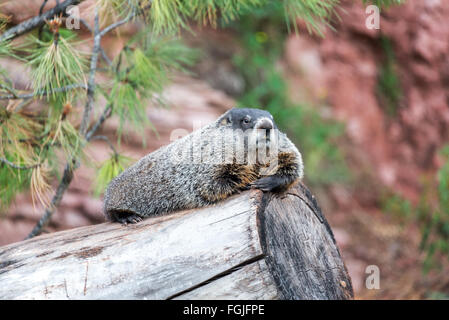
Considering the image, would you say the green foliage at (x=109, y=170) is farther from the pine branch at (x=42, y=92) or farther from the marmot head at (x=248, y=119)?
the marmot head at (x=248, y=119)

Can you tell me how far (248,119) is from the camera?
129 inches

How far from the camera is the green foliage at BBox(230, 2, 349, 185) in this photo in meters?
8.67

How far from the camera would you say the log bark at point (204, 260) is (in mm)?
2549

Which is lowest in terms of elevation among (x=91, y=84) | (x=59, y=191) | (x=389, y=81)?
(x=389, y=81)

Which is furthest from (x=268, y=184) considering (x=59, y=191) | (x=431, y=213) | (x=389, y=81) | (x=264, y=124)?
(x=389, y=81)

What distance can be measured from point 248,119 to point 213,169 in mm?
440

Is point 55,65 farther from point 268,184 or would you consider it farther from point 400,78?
point 400,78

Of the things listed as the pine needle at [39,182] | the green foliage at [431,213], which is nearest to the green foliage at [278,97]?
the green foliage at [431,213]

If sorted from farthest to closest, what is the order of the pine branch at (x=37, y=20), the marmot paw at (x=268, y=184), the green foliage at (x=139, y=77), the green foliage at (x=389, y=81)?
the green foliage at (x=389, y=81) < the green foliage at (x=139, y=77) < the pine branch at (x=37, y=20) < the marmot paw at (x=268, y=184)

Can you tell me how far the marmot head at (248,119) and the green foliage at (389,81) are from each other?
739cm

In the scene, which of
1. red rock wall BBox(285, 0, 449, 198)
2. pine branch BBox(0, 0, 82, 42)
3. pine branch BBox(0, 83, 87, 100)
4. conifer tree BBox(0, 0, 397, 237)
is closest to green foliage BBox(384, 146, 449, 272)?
red rock wall BBox(285, 0, 449, 198)
